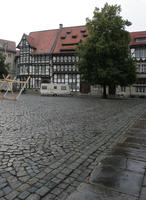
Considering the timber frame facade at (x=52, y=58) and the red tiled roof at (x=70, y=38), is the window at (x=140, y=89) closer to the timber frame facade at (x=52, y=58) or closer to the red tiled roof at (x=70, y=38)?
the timber frame facade at (x=52, y=58)

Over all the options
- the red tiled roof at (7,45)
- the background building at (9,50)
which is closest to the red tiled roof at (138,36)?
the background building at (9,50)

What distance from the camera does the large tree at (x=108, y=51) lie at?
80.3ft

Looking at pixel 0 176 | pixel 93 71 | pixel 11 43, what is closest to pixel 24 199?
pixel 0 176

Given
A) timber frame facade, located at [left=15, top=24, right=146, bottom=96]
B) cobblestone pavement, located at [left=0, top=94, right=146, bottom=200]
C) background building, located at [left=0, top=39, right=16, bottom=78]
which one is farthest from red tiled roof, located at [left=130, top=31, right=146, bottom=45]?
background building, located at [left=0, top=39, right=16, bottom=78]

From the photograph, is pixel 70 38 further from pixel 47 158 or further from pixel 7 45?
pixel 47 158

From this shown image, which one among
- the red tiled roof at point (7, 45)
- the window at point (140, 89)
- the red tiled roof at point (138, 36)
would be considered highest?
the red tiled roof at point (7, 45)

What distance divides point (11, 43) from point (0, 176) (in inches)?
2477

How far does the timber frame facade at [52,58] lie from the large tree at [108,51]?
43.4ft

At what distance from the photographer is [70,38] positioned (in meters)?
43.2

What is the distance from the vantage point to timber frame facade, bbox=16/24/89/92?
40.2 m

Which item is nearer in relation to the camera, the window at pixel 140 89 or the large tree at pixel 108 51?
the large tree at pixel 108 51

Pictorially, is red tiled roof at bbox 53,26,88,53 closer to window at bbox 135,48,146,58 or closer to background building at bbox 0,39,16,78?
window at bbox 135,48,146,58

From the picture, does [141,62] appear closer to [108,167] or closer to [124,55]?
[124,55]

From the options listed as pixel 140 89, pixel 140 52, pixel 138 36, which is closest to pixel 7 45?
pixel 138 36
